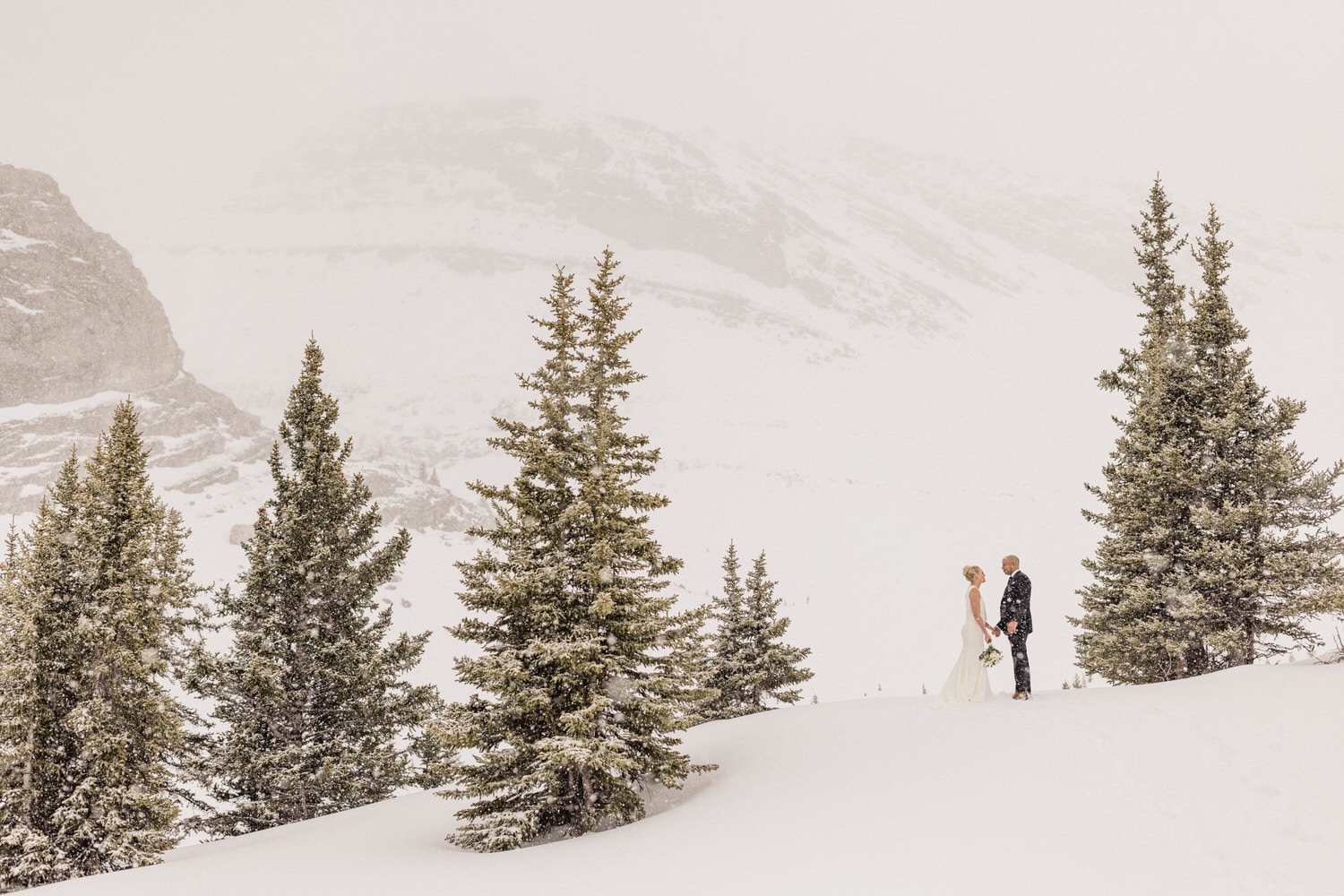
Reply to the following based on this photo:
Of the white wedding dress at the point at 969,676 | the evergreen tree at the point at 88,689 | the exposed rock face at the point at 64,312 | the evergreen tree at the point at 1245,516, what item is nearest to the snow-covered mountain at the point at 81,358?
the exposed rock face at the point at 64,312

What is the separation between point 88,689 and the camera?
39.8 feet

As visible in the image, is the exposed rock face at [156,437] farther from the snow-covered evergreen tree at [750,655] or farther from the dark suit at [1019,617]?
the dark suit at [1019,617]

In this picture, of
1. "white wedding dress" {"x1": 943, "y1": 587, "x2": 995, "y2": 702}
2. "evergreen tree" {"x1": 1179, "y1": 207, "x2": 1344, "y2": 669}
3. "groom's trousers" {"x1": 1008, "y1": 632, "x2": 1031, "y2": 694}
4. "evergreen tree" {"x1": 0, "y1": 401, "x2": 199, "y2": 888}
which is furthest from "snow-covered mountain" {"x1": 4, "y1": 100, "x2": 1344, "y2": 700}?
"evergreen tree" {"x1": 0, "y1": 401, "x2": 199, "y2": 888}

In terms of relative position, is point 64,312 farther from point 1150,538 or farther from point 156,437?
point 1150,538

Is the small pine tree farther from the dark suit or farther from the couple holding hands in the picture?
the dark suit

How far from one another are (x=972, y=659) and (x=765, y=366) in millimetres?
102130

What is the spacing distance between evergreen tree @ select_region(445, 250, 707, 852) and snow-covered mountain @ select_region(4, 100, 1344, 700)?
24524 mm

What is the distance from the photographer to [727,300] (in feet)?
443

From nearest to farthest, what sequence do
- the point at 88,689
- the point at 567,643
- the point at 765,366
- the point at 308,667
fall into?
the point at 567,643 < the point at 88,689 < the point at 308,667 < the point at 765,366

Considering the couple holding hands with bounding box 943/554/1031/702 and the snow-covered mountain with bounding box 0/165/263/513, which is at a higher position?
the snow-covered mountain with bounding box 0/165/263/513

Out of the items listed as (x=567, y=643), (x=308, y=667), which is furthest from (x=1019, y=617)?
(x=308, y=667)

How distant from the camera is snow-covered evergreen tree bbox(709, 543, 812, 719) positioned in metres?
17.2

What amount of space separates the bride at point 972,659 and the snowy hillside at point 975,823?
3.31 ft

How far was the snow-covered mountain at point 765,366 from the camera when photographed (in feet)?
179
